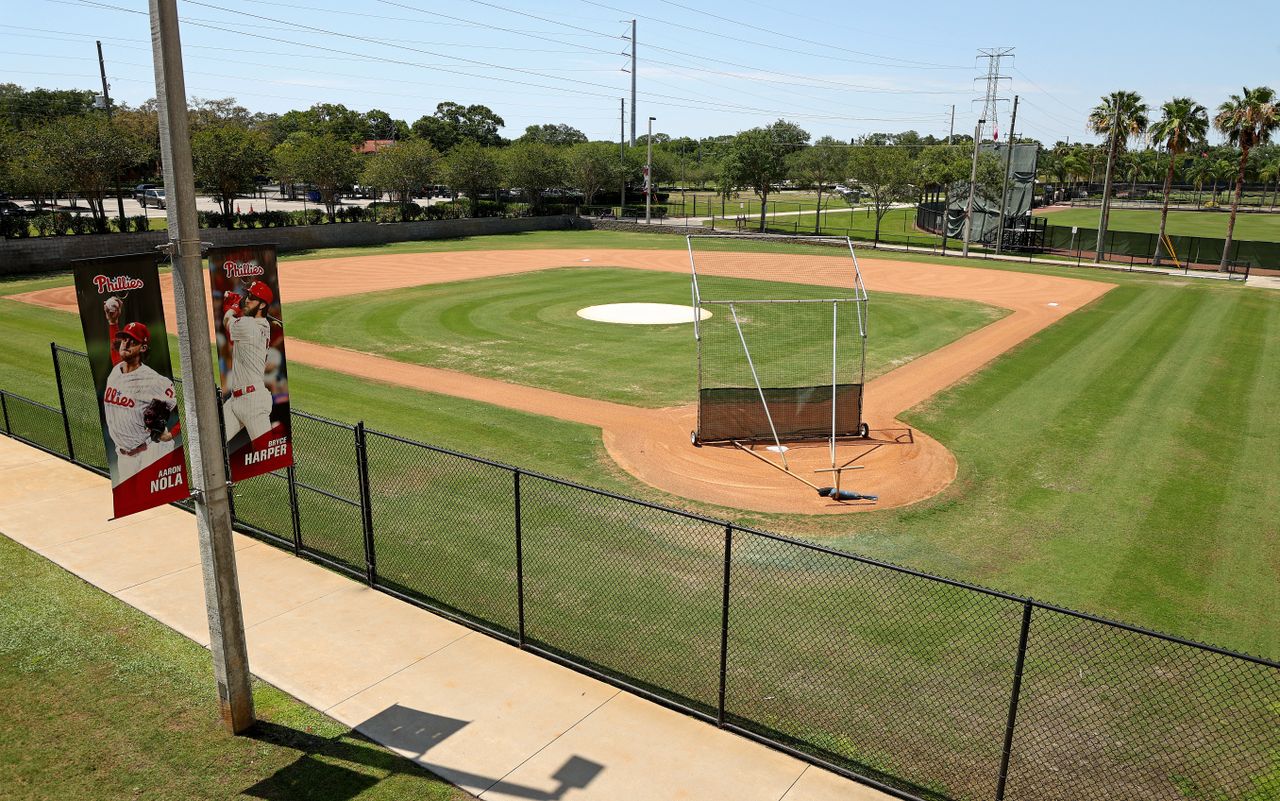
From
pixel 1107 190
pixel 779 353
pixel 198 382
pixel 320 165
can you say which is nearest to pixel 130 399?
pixel 198 382

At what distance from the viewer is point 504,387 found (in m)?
21.8

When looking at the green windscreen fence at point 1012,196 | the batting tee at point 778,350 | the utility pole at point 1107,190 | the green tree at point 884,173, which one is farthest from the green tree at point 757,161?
the utility pole at point 1107,190

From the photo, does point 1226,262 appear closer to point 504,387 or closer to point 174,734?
point 504,387

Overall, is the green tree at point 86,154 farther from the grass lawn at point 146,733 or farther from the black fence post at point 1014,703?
the black fence post at point 1014,703

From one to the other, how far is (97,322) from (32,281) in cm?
3970

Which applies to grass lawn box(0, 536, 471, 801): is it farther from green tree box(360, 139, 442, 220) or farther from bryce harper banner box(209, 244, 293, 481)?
green tree box(360, 139, 442, 220)

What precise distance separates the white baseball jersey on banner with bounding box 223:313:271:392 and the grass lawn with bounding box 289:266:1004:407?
1259cm

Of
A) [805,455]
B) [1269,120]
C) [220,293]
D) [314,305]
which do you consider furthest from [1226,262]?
[220,293]

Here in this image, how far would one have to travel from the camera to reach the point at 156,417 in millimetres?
8039

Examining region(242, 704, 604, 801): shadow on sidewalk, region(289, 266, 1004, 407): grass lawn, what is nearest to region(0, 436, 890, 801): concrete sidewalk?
region(242, 704, 604, 801): shadow on sidewalk

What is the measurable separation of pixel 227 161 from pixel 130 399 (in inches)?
1935

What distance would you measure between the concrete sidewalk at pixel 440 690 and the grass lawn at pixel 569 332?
1078 centimetres

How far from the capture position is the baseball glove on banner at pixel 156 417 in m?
7.98

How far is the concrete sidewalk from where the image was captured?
294 inches
